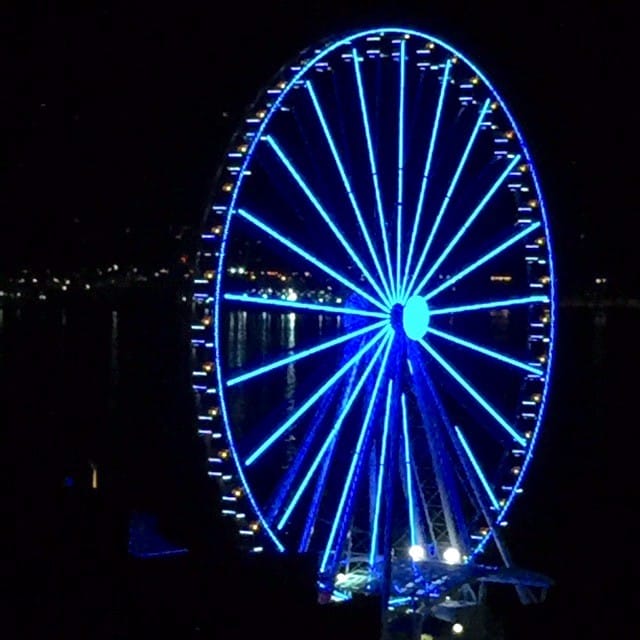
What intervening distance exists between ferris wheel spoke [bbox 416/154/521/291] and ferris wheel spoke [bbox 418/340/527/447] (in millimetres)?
687

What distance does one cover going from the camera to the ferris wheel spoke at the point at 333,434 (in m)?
14.2

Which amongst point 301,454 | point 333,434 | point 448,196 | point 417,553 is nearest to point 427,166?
point 448,196

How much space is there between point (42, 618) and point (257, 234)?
4.87 m

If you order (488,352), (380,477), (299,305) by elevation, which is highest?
(299,305)

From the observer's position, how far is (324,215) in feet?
48.8

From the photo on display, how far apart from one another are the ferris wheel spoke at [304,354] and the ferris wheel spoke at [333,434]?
27cm

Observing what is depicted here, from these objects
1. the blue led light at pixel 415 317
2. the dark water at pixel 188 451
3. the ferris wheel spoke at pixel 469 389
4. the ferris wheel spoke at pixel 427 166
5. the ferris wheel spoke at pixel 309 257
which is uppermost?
the ferris wheel spoke at pixel 427 166

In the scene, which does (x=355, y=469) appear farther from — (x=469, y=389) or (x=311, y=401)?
(x=469, y=389)

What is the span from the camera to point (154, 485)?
3762cm

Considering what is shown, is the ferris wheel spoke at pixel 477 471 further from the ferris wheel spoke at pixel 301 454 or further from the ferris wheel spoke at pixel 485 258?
the ferris wheel spoke at pixel 301 454

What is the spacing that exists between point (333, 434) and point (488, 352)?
3.17 meters

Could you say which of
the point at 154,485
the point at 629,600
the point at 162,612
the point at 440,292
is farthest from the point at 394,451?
the point at 154,485

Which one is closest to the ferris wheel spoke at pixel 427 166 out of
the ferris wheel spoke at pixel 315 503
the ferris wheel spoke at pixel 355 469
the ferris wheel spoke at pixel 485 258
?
the ferris wheel spoke at pixel 485 258

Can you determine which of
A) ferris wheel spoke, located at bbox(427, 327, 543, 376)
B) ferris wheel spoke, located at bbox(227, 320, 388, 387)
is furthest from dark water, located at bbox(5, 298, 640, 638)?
ferris wheel spoke, located at bbox(427, 327, 543, 376)
